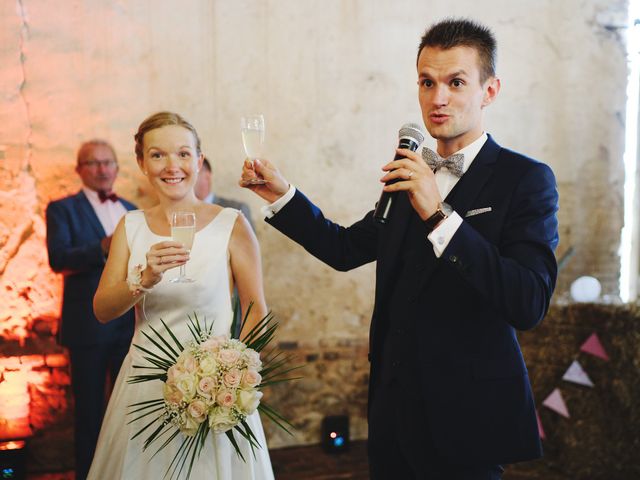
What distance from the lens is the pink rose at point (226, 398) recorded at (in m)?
1.78

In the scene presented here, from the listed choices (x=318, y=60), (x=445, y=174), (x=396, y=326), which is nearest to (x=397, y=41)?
(x=318, y=60)

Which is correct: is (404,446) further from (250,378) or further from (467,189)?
(467,189)

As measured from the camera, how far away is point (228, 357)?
71.9 inches

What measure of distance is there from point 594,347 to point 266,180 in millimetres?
2652

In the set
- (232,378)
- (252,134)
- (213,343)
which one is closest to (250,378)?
(232,378)

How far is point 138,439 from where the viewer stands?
→ 7.11 ft

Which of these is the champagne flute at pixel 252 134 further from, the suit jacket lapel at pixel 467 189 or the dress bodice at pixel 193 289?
the suit jacket lapel at pixel 467 189

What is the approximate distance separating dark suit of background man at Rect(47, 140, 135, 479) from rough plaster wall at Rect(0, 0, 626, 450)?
14 cm

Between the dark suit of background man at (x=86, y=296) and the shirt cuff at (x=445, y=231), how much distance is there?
8.51 feet

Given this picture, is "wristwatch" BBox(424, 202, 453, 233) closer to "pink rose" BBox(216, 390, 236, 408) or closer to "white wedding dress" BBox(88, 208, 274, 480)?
"pink rose" BBox(216, 390, 236, 408)

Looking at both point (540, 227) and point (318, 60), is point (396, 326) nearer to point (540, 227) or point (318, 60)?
point (540, 227)

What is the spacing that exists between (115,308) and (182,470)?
2.05 feet

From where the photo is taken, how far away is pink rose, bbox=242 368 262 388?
1823mm

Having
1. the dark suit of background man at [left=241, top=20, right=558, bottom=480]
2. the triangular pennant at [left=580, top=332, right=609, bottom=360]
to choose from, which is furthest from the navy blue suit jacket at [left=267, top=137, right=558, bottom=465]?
the triangular pennant at [left=580, top=332, right=609, bottom=360]
